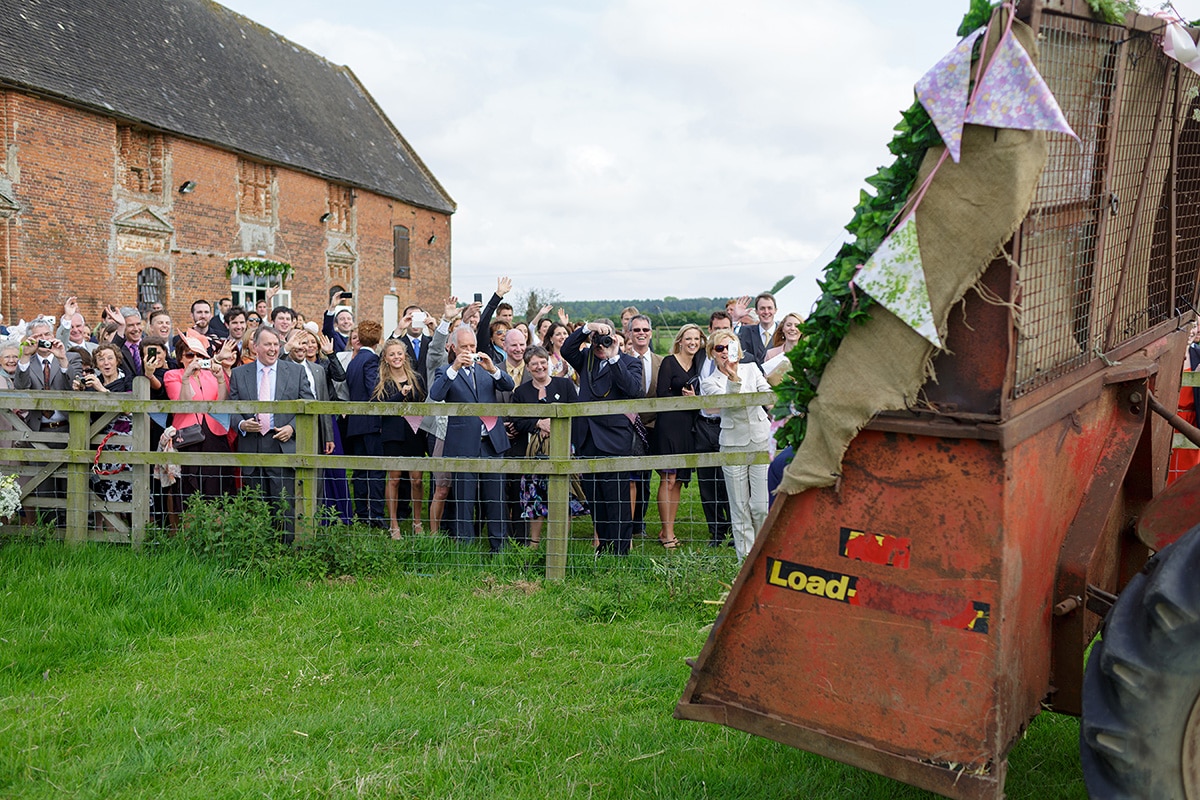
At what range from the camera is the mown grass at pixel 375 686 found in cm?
397

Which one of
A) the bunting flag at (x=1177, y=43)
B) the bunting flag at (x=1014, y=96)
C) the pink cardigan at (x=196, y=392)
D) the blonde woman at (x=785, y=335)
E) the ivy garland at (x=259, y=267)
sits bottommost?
the pink cardigan at (x=196, y=392)

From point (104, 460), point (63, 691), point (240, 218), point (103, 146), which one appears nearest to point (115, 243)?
point (103, 146)

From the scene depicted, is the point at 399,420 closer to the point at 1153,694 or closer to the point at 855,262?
the point at 855,262

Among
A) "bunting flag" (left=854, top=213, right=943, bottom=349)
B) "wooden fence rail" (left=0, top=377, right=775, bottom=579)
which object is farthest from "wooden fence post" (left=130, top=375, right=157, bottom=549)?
"bunting flag" (left=854, top=213, right=943, bottom=349)

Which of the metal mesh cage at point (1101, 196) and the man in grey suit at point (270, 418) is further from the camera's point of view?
the man in grey suit at point (270, 418)

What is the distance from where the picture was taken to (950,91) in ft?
8.73

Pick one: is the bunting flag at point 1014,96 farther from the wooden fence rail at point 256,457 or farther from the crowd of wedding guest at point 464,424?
the crowd of wedding guest at point 464,424

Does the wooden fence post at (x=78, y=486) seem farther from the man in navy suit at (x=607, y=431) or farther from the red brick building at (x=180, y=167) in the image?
the red brick building at (x=180, y=167)

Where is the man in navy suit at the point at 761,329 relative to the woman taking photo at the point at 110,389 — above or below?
above


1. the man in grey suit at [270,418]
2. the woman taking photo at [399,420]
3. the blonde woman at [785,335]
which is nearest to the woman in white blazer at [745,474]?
the blonde woman at [785,335]

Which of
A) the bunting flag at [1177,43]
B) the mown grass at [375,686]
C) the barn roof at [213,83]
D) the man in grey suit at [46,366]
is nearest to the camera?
the bunting flag at [1177,43]

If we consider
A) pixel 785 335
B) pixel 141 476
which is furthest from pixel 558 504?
pixel 141 476

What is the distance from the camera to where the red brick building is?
20.4m

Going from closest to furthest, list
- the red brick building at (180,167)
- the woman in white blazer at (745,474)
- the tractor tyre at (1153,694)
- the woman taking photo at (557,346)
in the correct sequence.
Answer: the tractor tyre at (1153,694)
the woman in white blazer at (745,474)
the woman taking photo at (557,346)
the red brick building at (180,167)
